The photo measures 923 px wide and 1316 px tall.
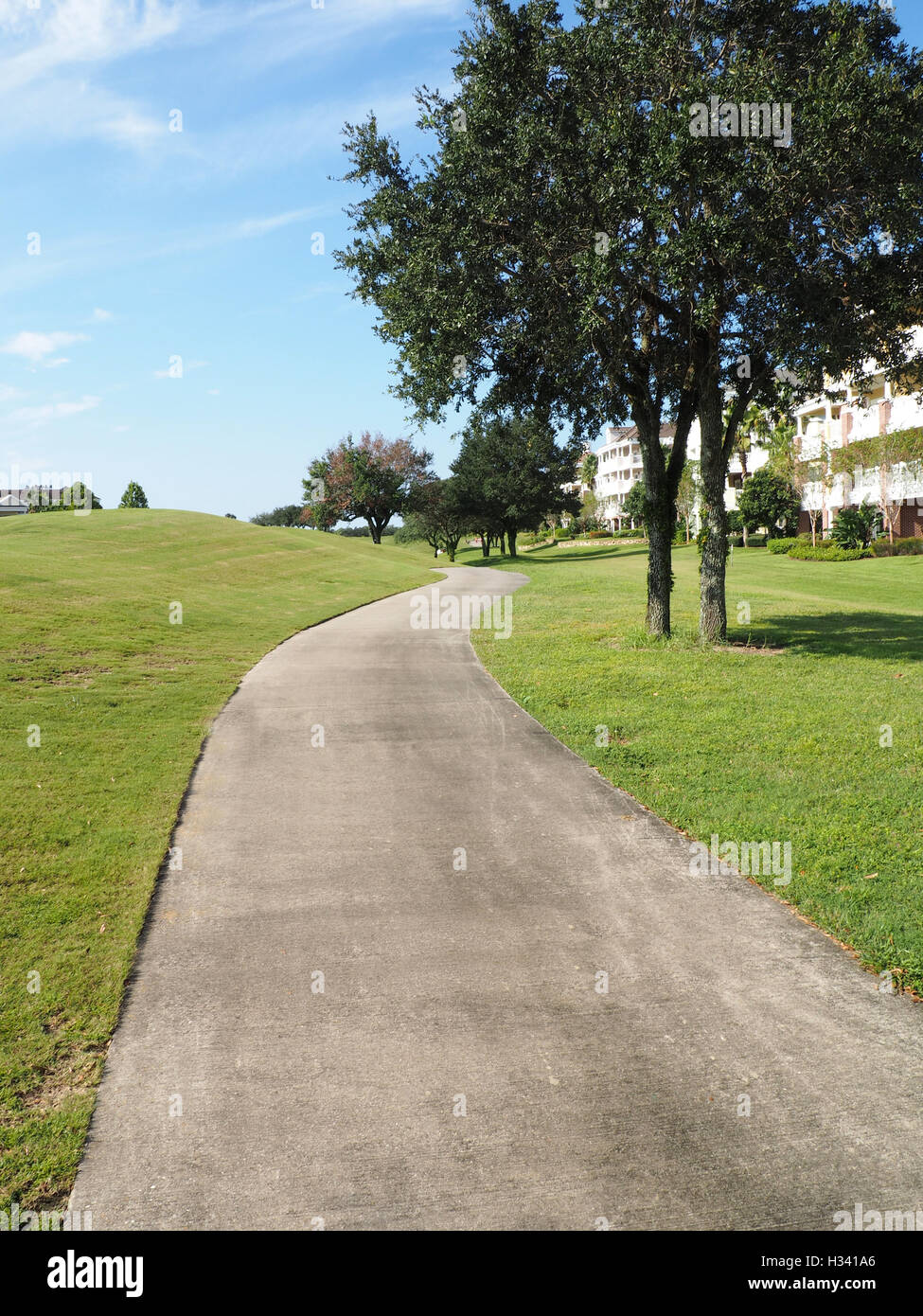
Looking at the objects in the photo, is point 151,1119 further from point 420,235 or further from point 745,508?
point 745,508

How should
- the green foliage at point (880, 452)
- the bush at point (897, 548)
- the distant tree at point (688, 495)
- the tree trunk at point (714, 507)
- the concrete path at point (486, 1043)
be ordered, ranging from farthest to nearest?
the distant tree at point (688, 495) < the bush at point (897, 548) < the green foliage at point (880, 452) < the tree trunk at point (714, 507) < the concrete path at point (486, 1043)

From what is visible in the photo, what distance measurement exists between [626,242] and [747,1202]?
50.2ft

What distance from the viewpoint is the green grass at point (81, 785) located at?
4.55 metres

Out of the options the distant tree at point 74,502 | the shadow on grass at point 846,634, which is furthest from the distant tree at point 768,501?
the distant tree at point 74,502

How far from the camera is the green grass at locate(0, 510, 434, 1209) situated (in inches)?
179

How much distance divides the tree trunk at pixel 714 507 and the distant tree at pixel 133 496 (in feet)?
262

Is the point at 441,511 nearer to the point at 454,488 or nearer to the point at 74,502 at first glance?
the point at 454,488

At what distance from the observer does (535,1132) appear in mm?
4172

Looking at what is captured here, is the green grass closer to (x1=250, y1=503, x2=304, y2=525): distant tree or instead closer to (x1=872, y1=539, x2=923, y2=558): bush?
(x1=872, y1=539, x2=923, y2=558): bush

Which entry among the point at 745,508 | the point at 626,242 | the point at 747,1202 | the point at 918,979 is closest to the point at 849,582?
the point at 626,242

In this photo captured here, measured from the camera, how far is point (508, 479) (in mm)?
64938

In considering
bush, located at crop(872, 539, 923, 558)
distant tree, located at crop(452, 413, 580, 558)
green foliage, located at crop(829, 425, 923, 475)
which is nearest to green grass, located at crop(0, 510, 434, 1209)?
bush, located at crop(872, 539, 923, 558)

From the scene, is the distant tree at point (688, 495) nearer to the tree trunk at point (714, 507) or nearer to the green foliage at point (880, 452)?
the green foliage at point (880, 452)
